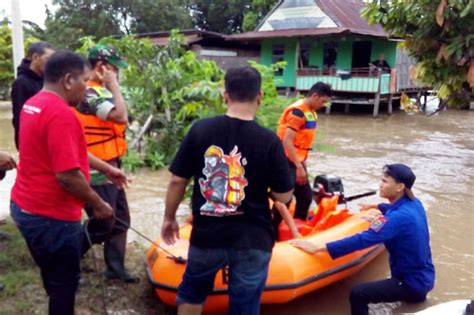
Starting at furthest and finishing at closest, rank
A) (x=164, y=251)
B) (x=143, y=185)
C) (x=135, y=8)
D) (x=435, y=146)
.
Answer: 1. (x=135, y=8)
2. (x=435, y=146)
3. (x=143, y=185)
4. (x=164, y=251)

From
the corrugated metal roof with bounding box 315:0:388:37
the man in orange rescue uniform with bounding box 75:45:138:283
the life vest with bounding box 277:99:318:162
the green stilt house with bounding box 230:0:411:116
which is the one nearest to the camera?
the man in orange rescue uniform with bounding box 75:45:138:283

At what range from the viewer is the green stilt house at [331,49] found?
18.1 meters

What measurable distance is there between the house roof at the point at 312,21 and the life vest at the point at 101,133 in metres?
15.7

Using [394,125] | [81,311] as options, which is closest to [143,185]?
[81,311]

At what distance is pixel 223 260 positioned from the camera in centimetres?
248

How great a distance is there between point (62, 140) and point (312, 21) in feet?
61.2

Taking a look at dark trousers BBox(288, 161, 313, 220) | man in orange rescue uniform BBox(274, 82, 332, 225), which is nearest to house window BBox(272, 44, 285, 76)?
dark trousers BBox(288, 161, 313, 220)

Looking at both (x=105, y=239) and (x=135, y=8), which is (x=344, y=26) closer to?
(x=135, y=8)

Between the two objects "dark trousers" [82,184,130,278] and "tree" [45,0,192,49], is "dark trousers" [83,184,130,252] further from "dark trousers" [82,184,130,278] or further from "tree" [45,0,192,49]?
"tree" [45,0,192,49]

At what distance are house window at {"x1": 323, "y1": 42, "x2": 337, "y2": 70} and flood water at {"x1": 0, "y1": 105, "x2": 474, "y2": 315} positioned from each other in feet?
10.8

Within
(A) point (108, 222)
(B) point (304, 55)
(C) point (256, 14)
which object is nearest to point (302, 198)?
(A) point (108, 222)

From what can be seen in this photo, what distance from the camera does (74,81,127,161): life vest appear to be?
10.6ft

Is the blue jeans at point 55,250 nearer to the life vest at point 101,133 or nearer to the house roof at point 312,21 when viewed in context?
the life vest at point 101,133

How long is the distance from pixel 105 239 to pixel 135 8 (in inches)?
1016
